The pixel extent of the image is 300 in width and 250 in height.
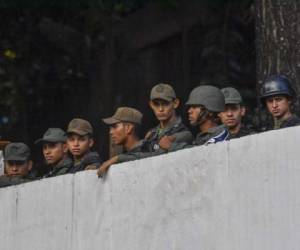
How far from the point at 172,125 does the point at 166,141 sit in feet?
0.55

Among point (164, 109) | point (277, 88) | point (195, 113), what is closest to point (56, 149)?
point (164, 109)

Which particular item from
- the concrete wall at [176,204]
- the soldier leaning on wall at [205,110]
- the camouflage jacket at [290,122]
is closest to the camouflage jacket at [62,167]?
the concrete wall at [176,204]

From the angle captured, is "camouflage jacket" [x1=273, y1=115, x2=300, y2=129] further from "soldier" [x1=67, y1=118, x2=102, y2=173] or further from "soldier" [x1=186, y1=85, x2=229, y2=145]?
"soldier" [x1=67, y1=118, x2=102, y2=173]

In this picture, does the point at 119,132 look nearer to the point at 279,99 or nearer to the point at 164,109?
the point at 164,109

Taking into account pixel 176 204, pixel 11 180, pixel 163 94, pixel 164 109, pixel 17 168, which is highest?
pixel 163 94

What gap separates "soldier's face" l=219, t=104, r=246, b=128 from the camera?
1298 cm

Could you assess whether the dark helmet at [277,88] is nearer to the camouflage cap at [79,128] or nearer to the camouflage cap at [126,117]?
the camouflage cap at [126,117]

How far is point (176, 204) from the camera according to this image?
12609 mm

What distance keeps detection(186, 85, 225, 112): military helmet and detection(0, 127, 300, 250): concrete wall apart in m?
0.49

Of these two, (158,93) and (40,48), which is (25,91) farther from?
(158,93)

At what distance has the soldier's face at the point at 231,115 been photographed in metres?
13.0

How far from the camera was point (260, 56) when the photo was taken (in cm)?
1591

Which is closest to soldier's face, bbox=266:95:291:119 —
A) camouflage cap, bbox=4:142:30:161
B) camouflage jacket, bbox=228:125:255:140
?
camouflage jacket, bbox=228:125:255:140

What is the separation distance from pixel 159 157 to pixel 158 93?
0.71 m
